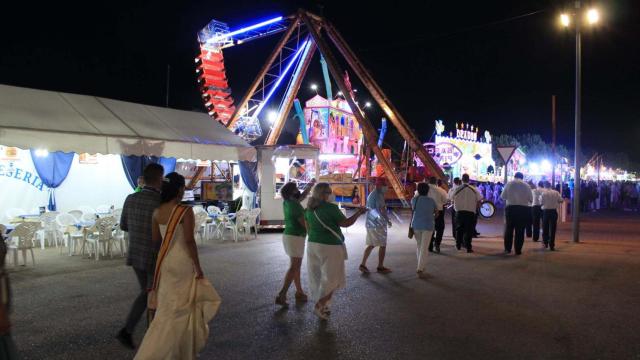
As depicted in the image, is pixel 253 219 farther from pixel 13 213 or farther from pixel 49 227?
pixel 13 213

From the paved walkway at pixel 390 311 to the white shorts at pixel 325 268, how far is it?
398 mm

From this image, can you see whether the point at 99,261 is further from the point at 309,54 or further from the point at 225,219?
the point at 309,54

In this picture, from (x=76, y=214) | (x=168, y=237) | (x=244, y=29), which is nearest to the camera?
(x=168, y=237)

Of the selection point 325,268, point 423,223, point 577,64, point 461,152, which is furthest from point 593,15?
point 461,152

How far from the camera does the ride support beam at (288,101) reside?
25.7 metres

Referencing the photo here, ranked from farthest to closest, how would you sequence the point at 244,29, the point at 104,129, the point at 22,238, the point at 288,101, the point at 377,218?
the point at 288,101, the point at 244,29, the point at 104,129, the point at 22,238, the point at 377,218

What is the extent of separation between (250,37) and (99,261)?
18.4 metres

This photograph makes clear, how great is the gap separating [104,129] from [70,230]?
2.45 metres

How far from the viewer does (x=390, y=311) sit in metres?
6.42

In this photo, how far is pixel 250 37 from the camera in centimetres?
2623

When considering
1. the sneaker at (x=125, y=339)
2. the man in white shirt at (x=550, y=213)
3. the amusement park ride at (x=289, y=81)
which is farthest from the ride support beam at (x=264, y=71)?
the sneaker at (x=125, y=339)

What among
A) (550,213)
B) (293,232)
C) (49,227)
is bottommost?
(49,227)

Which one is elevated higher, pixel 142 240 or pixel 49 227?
pixel 142 240

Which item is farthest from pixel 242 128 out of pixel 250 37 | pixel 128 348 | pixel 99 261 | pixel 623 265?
pixel 128 348
